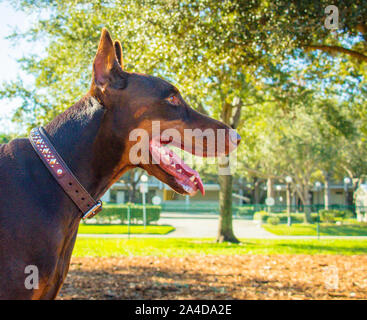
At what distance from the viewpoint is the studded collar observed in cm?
177

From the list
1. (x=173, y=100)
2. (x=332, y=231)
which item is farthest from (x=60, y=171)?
(x=332, y=231)

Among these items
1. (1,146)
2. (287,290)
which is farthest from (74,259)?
(1,146)

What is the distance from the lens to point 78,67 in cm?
1283

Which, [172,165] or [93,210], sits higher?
[172,165]

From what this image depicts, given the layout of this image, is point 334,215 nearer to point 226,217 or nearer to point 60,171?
point 226,217

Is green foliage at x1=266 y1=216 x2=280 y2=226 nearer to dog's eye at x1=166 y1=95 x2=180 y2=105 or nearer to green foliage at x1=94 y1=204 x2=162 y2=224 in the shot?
green foliage at x1=94 y1=204 x2=162 y2=224

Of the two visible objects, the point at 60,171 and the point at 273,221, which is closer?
the point at 60,171

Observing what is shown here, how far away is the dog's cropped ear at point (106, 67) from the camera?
1.91 metres

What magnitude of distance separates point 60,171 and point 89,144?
215 mm

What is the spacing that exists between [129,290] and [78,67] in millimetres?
→ 8744

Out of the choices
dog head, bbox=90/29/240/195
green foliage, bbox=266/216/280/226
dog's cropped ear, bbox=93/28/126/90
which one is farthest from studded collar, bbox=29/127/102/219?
green foliage, bbox=266/216/280/226

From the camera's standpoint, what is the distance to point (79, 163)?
1876 millimetres

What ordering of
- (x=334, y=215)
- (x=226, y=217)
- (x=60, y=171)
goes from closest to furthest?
(x=60, y=171), (x=226, y=217), (x=334, y=215)

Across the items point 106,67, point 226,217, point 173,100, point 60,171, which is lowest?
point 226,217
